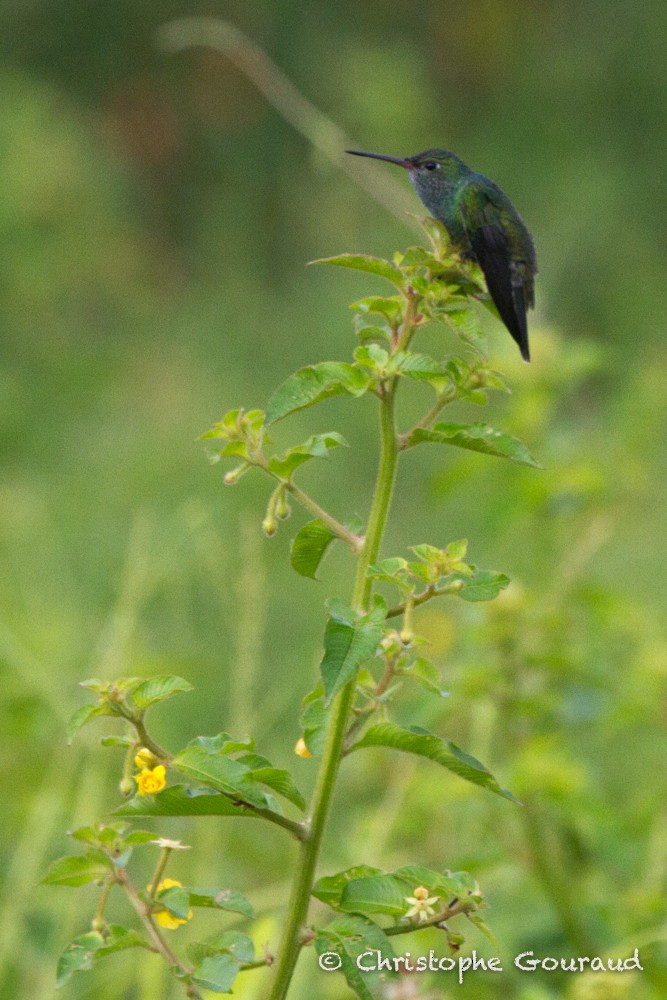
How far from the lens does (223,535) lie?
3242 mm

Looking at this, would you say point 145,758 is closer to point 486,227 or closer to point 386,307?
point 386,307

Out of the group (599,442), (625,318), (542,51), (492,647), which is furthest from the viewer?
(542,51)

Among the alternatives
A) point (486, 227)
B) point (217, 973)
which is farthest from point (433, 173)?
point (217, 973)

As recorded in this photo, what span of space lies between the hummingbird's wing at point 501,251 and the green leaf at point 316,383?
0.21 meters

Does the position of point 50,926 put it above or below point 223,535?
below

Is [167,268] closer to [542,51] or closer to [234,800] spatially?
[542,51]

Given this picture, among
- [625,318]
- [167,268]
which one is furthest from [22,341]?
[625,318]

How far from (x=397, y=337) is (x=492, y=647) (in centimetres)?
66

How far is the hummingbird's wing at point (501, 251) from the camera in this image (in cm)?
105

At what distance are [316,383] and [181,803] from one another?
0.26m

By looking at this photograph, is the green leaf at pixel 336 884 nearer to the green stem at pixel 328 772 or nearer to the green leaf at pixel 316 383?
the green stem at pixel 328 772

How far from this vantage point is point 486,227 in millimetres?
1126
